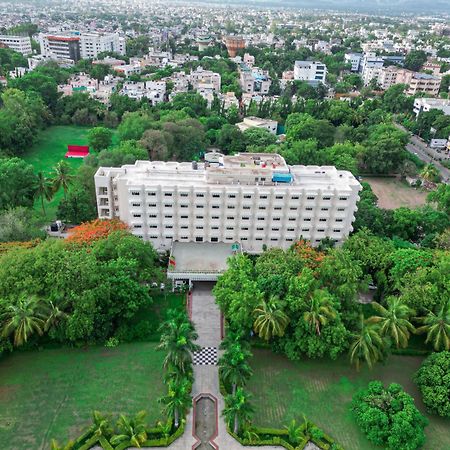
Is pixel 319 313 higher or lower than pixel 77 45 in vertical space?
lower

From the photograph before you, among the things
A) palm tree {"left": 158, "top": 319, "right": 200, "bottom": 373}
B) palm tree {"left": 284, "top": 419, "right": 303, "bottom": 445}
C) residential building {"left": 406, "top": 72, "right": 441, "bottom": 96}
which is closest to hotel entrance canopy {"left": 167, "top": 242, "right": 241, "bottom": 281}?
palm tree {"left": 158, "top": 319, "right": 200, "bottom": 373}

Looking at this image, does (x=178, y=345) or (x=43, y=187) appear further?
(x=43, y=187)

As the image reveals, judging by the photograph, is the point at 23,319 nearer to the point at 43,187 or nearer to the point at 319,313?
the point at 319,313

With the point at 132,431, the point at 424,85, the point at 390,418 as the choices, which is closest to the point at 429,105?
the point at 424,85

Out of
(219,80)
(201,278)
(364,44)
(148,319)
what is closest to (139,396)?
(148,319)

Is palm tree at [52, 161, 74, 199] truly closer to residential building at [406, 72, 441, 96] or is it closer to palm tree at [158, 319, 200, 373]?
palm tree at [158, 319, 200, 373]
